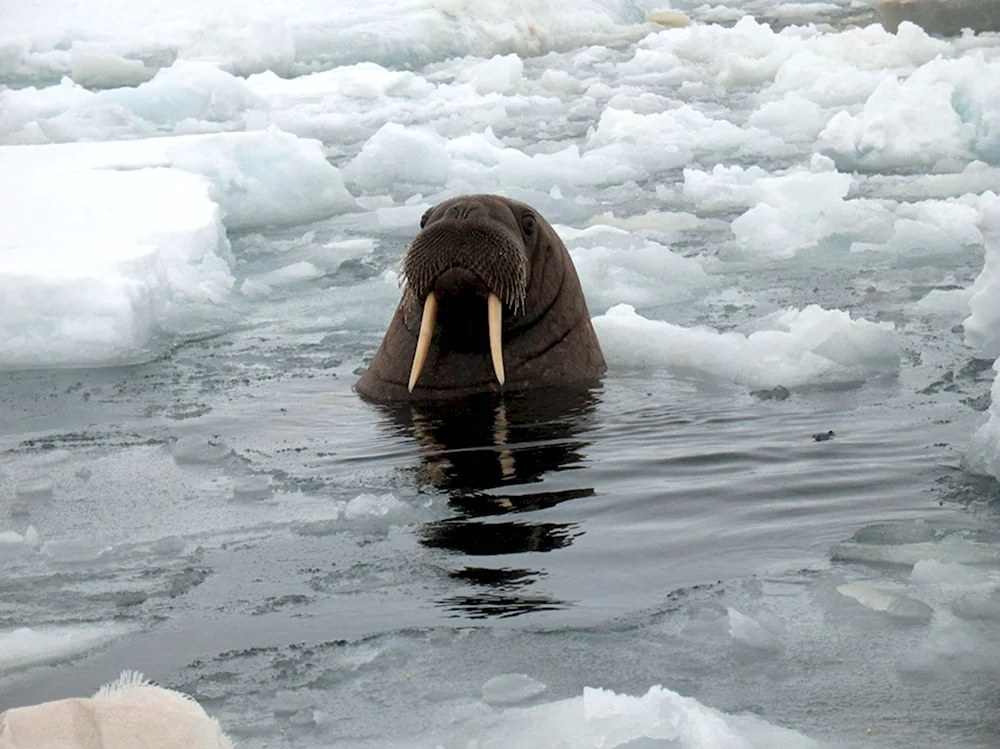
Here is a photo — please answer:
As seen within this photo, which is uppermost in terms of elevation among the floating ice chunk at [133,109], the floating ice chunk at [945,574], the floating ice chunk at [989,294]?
the floating ice chunk at [133,109]

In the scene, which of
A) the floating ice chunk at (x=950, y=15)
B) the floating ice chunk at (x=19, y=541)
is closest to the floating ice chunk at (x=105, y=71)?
the floating ice chunk at (x=950, y=15)

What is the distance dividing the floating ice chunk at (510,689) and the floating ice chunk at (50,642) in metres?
0.98

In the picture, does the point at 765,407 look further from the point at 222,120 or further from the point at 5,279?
the point at 222,120

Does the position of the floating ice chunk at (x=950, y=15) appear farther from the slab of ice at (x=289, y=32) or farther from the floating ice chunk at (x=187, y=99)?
the floating ice chunk at (x=187, y=99)

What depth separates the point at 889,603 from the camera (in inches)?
132

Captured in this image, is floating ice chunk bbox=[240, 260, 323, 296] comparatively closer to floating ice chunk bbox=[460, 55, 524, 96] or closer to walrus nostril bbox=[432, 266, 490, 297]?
walrus nostril bbox=[432, 266, 490, 297]

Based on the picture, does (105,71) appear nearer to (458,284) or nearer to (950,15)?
(950,15)

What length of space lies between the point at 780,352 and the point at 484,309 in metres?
1.36

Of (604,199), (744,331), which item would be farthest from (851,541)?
(604,199)

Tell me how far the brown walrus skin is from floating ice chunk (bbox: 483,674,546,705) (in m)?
3.16

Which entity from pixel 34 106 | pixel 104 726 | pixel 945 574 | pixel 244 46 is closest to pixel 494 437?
pixel 945 574

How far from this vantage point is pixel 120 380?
7.24m

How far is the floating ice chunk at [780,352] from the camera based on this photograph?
21.5 feet

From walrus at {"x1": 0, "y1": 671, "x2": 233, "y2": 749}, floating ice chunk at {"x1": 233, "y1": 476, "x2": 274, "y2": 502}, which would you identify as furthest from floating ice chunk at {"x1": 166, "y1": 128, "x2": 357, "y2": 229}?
walrus at {"x1": 0, "y1": 671, "x2": 233, "y2": 749}
